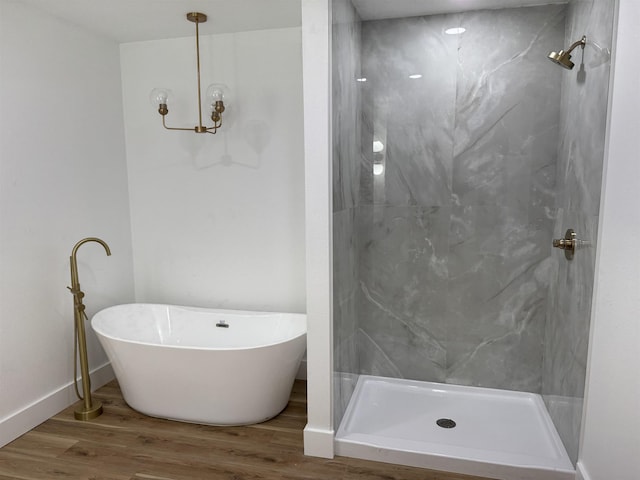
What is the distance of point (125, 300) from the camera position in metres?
3.56

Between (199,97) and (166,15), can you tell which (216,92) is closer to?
(199,97)

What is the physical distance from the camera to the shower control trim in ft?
7.55

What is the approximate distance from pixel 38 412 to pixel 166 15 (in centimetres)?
246

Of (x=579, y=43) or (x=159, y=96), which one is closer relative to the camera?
(x=579, y=43)

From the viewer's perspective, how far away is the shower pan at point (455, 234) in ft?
8.13

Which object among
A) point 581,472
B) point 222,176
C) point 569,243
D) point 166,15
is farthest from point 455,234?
point 166,15

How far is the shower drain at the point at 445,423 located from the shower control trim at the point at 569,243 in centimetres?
111

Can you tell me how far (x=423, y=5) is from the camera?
2648 mm

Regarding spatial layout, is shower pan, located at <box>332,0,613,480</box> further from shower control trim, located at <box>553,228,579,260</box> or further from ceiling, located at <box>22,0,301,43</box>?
ceiling, located at <box>22,0,301,43</box>

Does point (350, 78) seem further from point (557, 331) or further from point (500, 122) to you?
point (557, 331)

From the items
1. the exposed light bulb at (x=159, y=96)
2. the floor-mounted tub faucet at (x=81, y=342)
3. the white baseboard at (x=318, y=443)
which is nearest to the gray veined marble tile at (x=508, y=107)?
the white baseboard at (x=318, y=443)

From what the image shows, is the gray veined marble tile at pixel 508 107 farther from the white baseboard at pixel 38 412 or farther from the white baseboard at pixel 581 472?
the white baseboard at pixel 38 412

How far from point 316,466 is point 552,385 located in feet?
4.53

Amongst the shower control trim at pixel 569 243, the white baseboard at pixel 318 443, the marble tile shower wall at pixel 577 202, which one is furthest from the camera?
the white baseboard at pixel 318 443
